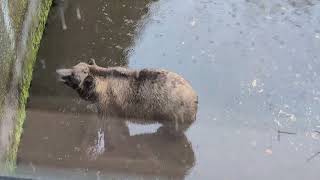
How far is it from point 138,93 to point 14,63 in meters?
1.32

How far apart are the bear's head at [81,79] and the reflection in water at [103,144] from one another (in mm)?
356

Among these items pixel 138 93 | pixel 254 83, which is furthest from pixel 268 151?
pixel 138 93

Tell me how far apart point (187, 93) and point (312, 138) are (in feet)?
4.68

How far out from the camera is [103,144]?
5969mm

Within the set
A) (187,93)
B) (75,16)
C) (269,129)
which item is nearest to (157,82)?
(187,93)

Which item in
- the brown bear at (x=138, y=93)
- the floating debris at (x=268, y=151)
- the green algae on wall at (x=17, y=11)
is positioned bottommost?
the floating debris at (x=268, y=151)

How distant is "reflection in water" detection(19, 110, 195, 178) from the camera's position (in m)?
5.57

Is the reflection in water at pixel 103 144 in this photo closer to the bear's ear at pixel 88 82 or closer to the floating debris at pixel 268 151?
the bear's ear at pixel 88 82

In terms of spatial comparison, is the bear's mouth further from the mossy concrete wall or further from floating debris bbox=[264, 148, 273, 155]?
floating debris bbox=[264, 148, 273, 155]

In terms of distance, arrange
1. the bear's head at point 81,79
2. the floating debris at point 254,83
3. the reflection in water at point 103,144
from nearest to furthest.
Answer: the reflection in water at point 103,144, the bear's head at point 81,79, the floating debris at point 254,83

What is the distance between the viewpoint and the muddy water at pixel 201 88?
5648mm

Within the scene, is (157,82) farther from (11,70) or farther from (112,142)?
(11,70)

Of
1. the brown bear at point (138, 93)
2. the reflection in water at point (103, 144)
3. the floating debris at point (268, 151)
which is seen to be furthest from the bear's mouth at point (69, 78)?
the floating debris at point (268, 151)

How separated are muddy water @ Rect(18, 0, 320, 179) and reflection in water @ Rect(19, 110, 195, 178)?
0.01m
